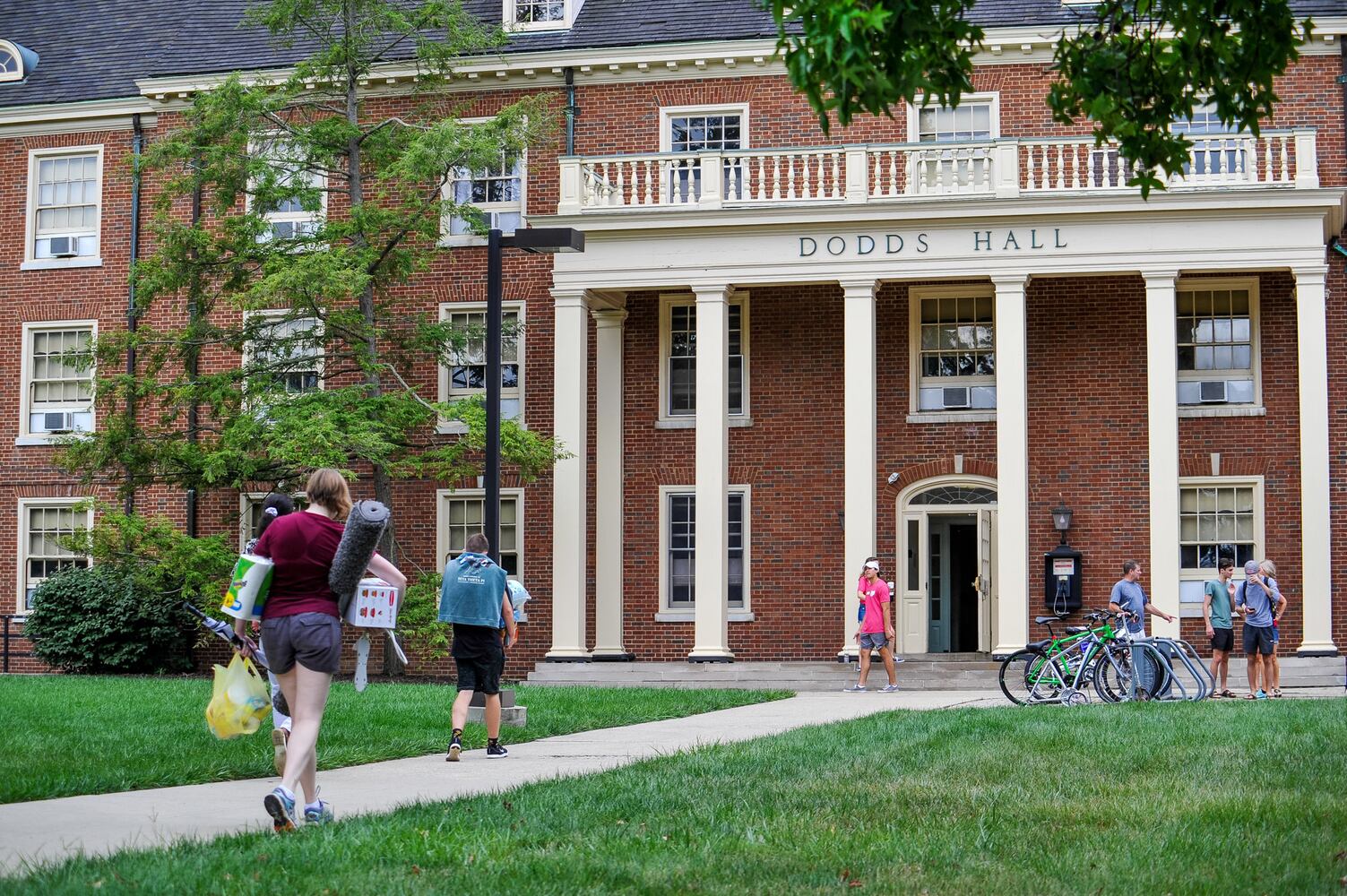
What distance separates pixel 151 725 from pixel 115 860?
778cm

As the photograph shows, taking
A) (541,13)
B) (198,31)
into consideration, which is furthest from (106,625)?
(541,13)

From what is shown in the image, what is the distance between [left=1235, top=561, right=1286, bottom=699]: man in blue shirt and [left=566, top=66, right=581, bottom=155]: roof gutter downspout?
1339cm

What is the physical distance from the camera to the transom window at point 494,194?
29266 millimetres

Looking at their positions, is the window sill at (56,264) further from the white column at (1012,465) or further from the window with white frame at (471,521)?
the white column at (1012,465)

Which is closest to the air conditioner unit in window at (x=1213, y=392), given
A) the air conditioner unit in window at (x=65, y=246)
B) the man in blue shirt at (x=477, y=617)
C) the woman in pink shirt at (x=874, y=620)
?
the woman in pink shirt at (x=874, y=620)

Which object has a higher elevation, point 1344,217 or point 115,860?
point 1344,217

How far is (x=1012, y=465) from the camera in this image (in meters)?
24.8

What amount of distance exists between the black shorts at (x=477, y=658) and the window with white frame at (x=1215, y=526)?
1618 cm

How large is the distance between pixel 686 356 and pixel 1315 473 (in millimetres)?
9751

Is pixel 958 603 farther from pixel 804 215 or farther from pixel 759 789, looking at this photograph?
pixel 759 789

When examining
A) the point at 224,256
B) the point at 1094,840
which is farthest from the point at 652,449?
the point at 1094,840

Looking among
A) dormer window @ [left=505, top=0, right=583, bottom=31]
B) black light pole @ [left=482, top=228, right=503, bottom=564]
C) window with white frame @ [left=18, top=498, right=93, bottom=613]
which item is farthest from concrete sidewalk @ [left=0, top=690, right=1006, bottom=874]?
window with white frame @ [left=18, top=498, right=93, bottom=613]

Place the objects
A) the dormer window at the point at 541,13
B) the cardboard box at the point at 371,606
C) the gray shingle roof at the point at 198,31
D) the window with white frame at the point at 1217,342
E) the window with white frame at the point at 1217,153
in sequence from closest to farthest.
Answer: the cardboard box at the point at 371,606 < the window with white frame at the point at 1217,153 < the window with white frame at the point at 1217,342 < the gray shingle roof at the point at 198,31 < the dormer window at the point at 541,13

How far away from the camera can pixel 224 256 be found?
2709cm
